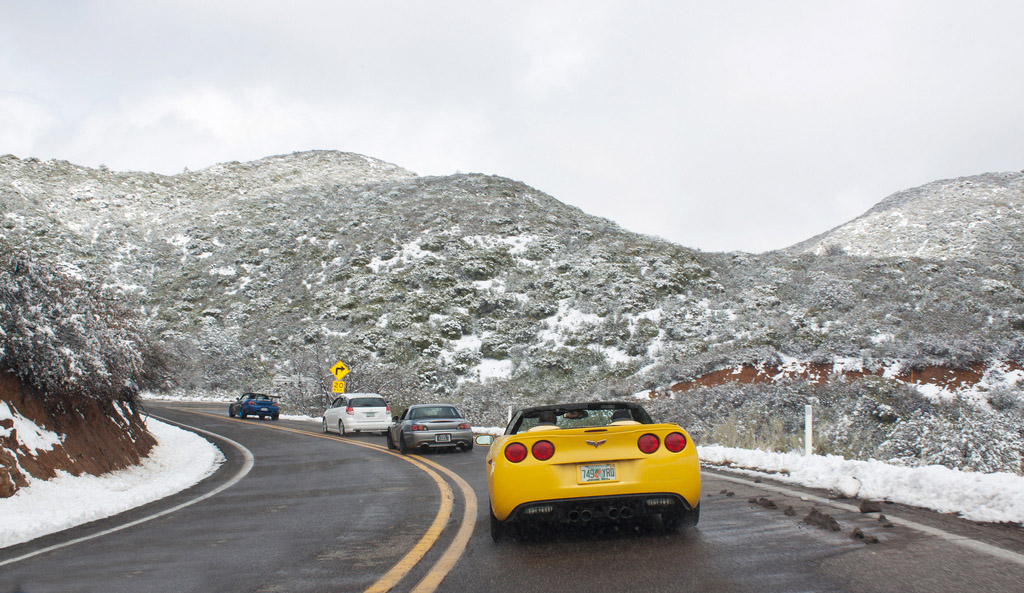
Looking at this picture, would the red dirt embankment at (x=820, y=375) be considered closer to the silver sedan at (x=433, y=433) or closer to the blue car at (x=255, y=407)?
the silver sedan at (x=433, y=433)

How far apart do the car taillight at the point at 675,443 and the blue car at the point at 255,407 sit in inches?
1158

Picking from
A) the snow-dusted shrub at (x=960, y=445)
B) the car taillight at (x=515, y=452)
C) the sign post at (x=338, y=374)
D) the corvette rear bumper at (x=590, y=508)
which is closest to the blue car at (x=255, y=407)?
the sign post at (x=338, y=374)

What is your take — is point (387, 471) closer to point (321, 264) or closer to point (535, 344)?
point (535, 344)

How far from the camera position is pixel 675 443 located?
623 cm

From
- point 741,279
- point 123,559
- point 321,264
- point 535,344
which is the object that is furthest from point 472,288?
point 123,559

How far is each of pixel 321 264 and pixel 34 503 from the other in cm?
4755

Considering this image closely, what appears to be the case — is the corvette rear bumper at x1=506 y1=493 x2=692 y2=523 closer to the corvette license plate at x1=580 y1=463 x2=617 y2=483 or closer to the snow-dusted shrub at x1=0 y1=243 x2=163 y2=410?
the corvette license plate at x1=580 y1=463 x2=617 y2=483

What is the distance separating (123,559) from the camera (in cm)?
629

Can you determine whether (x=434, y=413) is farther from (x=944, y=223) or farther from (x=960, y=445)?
(x=944, y=223)

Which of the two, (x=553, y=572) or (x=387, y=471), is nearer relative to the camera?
(x=553, y=572)

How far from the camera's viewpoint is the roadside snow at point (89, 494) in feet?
26.6

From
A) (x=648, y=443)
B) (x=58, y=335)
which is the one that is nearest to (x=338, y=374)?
(x=58, y=335)

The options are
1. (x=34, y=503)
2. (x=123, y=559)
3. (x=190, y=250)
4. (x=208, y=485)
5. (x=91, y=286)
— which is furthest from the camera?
(x=190, y=250)

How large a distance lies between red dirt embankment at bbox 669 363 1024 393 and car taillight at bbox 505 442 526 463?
19.3 m
